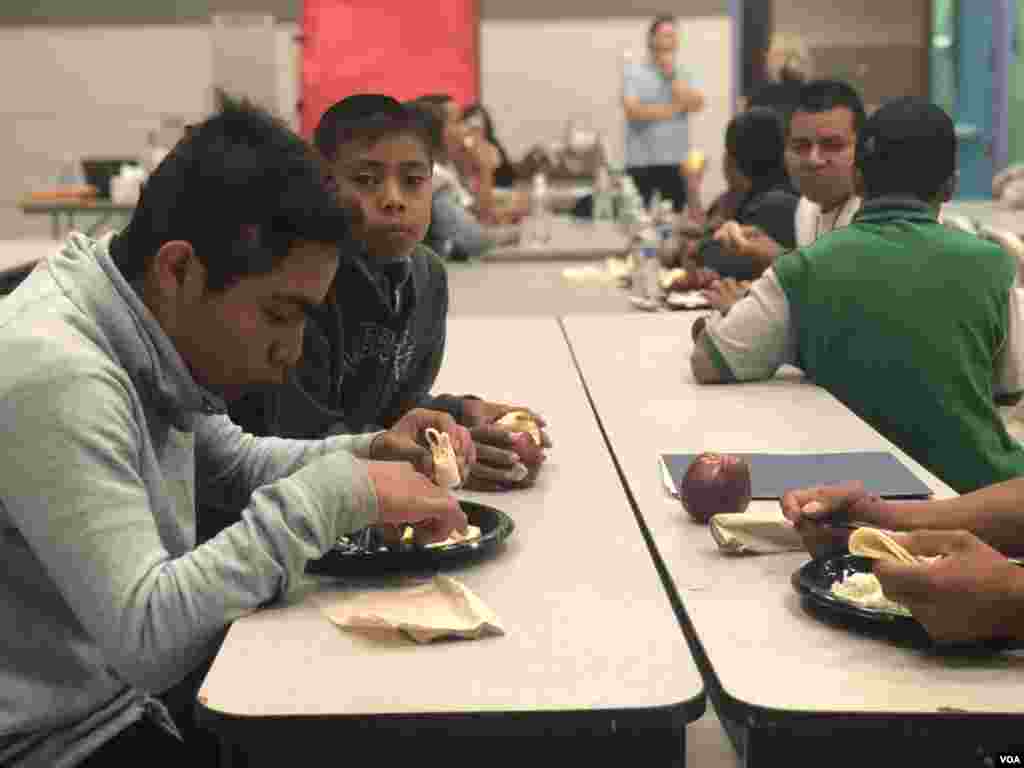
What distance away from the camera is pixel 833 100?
406cm

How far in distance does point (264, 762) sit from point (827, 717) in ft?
1.70

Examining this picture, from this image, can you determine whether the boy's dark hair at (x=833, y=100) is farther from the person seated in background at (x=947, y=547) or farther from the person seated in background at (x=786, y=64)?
the person seated in background at (x=786, y=64)

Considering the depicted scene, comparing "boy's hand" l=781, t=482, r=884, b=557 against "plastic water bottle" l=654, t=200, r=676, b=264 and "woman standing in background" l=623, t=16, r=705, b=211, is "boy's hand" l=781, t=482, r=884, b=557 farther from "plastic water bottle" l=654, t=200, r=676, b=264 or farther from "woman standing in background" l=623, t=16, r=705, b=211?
"woman standing in background" l=623, t=16, r=705, b=211

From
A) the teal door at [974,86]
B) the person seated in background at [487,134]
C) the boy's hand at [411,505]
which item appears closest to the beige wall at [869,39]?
the teal door at [974,86]

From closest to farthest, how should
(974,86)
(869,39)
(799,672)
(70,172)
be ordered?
(799,672)
(70,172)
(974,86)
(869,39)

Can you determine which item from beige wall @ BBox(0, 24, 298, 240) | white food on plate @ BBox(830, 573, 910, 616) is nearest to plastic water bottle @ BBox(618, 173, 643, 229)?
beige wall @ BBox(0, 24, 298, 240)

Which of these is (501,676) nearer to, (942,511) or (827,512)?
(827,512)

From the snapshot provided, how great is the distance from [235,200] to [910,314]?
1.64m

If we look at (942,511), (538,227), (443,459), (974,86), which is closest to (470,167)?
(538,227)

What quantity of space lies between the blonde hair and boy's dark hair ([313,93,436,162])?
19.8 ft

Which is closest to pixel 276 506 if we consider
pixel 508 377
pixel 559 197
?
pixel 508 377

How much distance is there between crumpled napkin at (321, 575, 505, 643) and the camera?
1529 mm

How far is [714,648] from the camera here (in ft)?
4.94

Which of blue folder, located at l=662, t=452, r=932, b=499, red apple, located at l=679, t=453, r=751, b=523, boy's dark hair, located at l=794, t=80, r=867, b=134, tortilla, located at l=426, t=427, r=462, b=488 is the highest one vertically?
boy's dark hair, located at l=794, t=80, r=867, b=134
